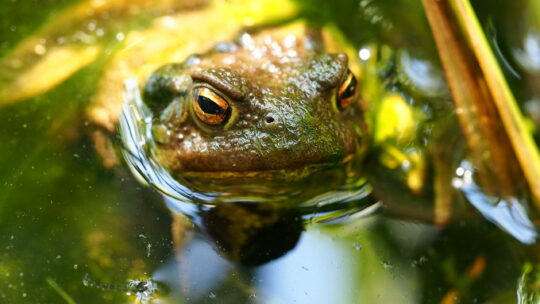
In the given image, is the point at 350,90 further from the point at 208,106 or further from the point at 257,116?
the point at 208,106

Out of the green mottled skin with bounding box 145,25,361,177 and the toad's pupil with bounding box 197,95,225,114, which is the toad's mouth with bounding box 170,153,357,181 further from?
the toad's pupil with bounding box 197,95,225,114

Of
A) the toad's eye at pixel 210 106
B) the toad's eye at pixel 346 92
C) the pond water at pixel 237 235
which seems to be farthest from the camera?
the toad's eye at pixel 346 92

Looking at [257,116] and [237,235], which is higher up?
[257,116]

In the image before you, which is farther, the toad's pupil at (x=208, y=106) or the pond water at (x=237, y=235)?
the toad's pupil at (x=208, y=106)

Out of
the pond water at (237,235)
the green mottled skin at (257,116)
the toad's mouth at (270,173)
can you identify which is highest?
the green mottled skin at (257,116)

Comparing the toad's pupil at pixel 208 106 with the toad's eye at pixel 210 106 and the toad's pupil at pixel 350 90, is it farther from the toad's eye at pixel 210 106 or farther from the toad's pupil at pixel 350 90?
the toad's pupil at pixel 350 90

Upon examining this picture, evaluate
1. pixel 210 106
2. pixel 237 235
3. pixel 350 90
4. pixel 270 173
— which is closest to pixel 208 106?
pixel 210 106

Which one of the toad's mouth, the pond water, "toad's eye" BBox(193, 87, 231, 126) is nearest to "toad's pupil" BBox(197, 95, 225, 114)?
"toad's eye" BBox(193, 87, 231, 126)

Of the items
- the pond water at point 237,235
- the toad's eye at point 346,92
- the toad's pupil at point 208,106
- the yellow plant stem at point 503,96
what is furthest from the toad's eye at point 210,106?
the yellow plant stem at point 503,96
